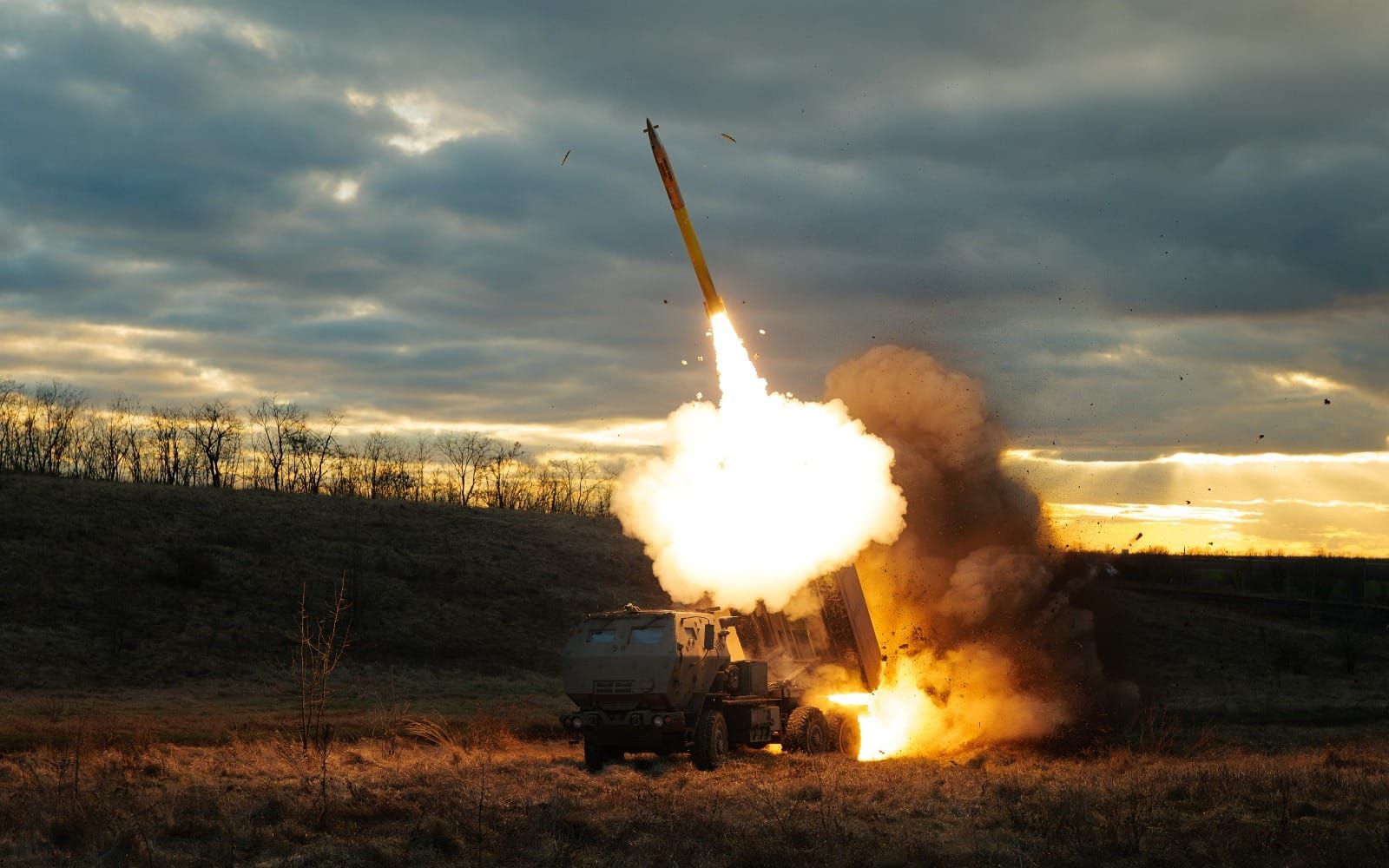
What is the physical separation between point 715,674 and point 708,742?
166 centimetres

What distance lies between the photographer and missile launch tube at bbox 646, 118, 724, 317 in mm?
26766

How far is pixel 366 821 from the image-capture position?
17422 millimetres

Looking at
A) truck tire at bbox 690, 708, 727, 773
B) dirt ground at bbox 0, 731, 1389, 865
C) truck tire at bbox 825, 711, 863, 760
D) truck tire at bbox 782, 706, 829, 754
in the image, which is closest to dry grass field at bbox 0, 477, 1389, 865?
dirt ground at bbox 0, 731, 1389, 865

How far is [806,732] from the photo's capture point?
83.3ft

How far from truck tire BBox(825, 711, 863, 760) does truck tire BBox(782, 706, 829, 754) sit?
0.51 feet

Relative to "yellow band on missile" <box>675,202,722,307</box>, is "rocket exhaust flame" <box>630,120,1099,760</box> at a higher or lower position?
lower

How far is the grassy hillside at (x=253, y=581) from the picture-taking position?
4716 cm

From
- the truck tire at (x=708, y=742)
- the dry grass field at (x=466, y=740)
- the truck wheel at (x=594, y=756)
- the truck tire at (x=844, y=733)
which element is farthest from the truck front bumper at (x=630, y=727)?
the truck tire at (x=844, y=733)

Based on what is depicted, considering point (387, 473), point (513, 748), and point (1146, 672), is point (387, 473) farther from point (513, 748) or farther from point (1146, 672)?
point (513, 748)

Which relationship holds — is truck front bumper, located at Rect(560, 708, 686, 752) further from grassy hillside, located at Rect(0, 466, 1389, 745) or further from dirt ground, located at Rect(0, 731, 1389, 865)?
grassy hillside, located at Rect(0, 466, 1389, 745)

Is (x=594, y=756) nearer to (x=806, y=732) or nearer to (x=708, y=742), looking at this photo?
(x=708, y=742)

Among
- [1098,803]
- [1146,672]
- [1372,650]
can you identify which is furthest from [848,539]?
[1372,650]

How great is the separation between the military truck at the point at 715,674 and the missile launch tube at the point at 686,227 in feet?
21.8

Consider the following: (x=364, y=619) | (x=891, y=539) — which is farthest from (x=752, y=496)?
(x=364, y=619)
